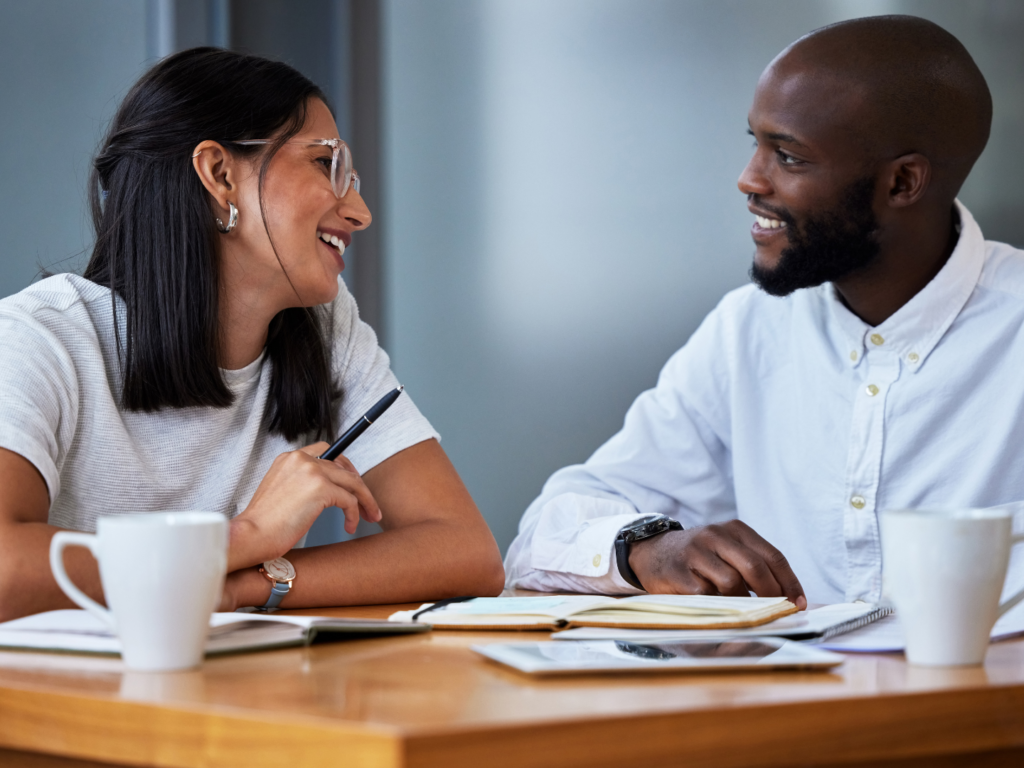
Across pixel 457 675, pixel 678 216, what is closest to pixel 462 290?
pixel 678 216

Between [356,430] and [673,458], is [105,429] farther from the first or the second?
[673,458]

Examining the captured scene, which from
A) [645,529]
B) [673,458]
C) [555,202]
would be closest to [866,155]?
[673,458]

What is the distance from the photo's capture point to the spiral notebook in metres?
0.91

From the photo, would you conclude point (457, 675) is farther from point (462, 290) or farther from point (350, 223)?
point (462, 290)

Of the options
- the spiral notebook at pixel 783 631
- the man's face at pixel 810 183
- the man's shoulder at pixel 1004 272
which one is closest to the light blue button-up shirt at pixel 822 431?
the man's shoulder at pixel 1004 272

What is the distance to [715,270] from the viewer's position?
240cm

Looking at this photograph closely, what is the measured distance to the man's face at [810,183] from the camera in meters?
1.84

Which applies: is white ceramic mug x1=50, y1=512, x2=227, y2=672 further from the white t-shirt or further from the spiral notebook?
the white t-shirt

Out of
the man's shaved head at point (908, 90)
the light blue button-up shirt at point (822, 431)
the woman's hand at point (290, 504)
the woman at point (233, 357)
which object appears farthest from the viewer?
the man's shaved head at point (908, 90)

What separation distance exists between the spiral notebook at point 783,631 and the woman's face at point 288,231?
80cm

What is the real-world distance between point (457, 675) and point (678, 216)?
1.84m

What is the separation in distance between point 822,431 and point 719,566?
2.30ft

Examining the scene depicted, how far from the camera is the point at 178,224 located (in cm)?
151

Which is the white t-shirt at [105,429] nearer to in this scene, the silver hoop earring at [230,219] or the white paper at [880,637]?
the silver hoop earring at [230,219]
